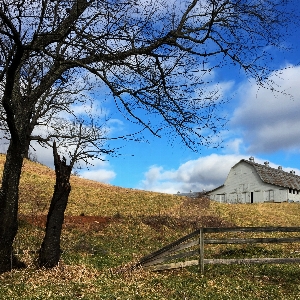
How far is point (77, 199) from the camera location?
107ft

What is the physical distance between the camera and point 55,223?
45.2 ft

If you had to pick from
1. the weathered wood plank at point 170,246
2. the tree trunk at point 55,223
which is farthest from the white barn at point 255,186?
the tree trunk at point 55,223

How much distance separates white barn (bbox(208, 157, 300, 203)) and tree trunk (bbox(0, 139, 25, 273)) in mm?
57291

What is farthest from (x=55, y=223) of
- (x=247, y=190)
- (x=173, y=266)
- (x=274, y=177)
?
(x=274, y=177)

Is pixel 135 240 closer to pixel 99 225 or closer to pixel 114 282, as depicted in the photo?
pixel 99 225

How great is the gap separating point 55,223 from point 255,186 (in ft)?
195

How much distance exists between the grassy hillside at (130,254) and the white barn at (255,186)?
33447mm

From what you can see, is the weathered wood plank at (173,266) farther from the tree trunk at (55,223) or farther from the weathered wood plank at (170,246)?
the tree trunk at (55,223)

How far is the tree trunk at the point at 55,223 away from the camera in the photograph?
13.4 m

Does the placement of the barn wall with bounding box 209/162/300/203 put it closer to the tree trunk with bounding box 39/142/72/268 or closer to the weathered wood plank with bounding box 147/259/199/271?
the weathered wood plank with bounding box 147/259/199/271

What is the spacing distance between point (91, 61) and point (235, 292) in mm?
7821

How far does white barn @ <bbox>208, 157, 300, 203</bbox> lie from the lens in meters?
67.7

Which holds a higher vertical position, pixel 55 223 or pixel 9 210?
pixel 9 210

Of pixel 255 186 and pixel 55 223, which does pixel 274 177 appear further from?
pixel 55 223
